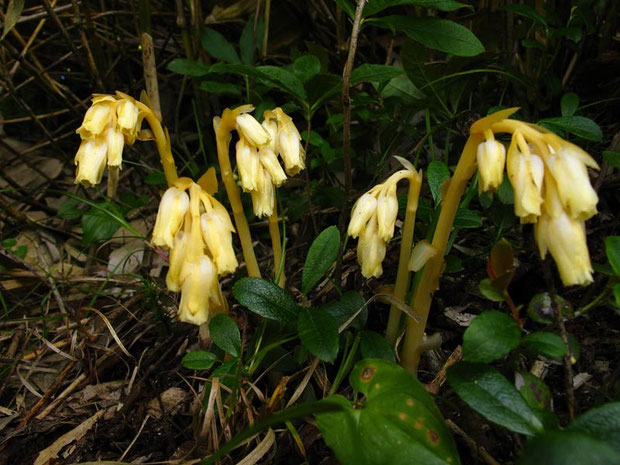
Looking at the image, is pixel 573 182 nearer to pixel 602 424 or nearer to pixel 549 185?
pixel 549 185

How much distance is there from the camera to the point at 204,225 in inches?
49.8

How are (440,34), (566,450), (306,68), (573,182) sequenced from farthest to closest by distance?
(306,68)
(440,34)
(573,182)
(566,450)

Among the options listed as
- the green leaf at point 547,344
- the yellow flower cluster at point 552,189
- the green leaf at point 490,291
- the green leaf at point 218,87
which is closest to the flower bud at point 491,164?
the yellow flower cluster at point 552,189

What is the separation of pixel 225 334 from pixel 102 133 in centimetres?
61

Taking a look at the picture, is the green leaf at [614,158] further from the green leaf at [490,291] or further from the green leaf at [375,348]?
the green leaf at [375,348]

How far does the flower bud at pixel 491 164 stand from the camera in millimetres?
1087

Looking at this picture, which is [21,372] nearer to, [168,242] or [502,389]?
[168,242]

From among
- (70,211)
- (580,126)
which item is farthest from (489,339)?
(70,211)

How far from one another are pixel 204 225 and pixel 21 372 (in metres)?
1.16

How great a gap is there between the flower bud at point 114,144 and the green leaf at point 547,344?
41.8 inches

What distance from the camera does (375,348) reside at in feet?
4.61

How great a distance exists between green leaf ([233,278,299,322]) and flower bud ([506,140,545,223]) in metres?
0.64

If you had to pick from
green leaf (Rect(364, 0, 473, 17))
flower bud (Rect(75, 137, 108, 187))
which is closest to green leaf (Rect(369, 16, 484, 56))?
green leaf (Rect(364, 0, 473, 17))

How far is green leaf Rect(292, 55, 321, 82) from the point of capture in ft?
5.61
